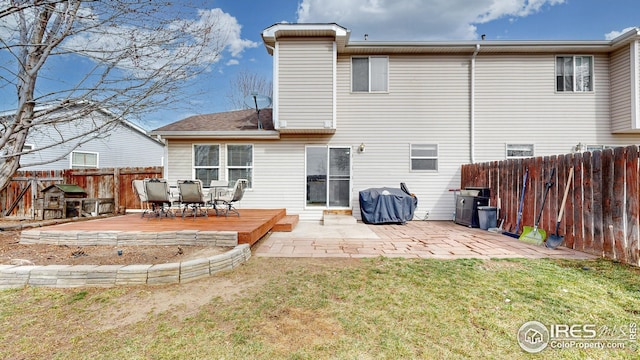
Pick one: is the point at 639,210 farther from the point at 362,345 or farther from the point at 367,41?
the point at 367,41

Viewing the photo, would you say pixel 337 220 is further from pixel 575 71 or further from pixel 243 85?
pixel 243 85

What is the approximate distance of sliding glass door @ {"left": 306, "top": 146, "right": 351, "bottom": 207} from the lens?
26.8 feet

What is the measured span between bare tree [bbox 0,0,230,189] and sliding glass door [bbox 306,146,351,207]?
13.9 feet

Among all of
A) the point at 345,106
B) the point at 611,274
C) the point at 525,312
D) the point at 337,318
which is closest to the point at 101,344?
the point at 337,318

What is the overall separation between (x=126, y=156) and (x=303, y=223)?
12.2 metres

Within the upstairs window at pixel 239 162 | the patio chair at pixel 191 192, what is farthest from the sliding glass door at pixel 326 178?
the patio chair at pixel 191 192

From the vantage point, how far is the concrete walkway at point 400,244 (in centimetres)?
430

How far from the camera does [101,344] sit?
1950 millimetres

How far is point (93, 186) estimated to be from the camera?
8.91 m

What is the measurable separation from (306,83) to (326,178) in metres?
2.86

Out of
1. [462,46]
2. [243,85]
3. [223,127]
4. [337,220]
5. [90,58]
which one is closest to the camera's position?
[90,58]

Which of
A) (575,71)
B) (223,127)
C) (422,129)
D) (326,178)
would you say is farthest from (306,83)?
(575,71)

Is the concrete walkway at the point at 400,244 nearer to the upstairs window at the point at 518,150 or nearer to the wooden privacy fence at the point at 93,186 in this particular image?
the upstairs window at the point at 518,150

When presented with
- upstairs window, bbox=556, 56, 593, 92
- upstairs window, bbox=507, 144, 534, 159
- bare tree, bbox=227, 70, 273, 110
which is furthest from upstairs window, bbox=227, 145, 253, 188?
bare tree, bbox=227, 70, 273, 110
